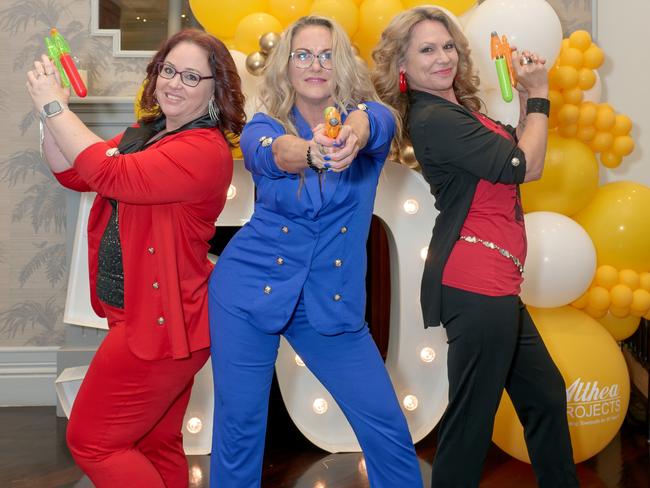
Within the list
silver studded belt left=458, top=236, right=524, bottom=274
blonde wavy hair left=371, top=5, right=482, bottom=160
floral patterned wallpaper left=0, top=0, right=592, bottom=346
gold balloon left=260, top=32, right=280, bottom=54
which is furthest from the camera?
floral patterned wallpaper left=0, top=0, right=592, bottom=346

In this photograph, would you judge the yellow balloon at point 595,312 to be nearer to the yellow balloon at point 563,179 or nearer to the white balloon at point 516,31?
the yellow balloon at point 563,179

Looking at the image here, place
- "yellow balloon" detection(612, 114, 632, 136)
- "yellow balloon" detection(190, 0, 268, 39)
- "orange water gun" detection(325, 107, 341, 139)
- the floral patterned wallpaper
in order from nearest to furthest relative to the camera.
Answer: "orange water gun" detection(325, 107, 341, 139)
"yellow balloon" detection(612, 114, 632, 136)
"yellow balloon" detection(190, 0, 268, 39)
the floral patterned wallpaper

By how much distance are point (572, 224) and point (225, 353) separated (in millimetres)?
1345

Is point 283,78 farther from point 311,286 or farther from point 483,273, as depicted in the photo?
point 483,273

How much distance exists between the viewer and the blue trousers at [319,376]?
1637mm

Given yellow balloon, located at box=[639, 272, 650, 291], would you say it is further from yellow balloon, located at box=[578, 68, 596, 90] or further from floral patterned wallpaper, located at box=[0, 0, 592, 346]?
floral patterned wallpaper, located at box=[0, 0, 592, 346]

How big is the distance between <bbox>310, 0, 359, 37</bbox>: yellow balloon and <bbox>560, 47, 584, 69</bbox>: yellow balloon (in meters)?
0.71

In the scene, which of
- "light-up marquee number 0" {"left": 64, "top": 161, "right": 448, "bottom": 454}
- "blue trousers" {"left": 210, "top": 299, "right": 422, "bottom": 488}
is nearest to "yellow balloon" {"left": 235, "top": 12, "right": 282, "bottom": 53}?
"light-up marquee number 0" {"left": 64, "top": 161, "right": 448, "bottom": 454}

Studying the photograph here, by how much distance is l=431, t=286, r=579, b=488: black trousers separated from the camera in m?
1.76

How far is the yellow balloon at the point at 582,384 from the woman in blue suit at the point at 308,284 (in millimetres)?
1023

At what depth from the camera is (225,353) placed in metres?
1.67

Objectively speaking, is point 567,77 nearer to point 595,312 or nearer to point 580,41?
point 580,41

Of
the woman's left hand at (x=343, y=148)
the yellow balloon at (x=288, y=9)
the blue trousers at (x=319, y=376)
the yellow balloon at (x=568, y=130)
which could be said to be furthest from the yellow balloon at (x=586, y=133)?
the woman's left hand at (x=343, y=148)

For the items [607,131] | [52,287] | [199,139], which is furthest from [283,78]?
[52,287]
